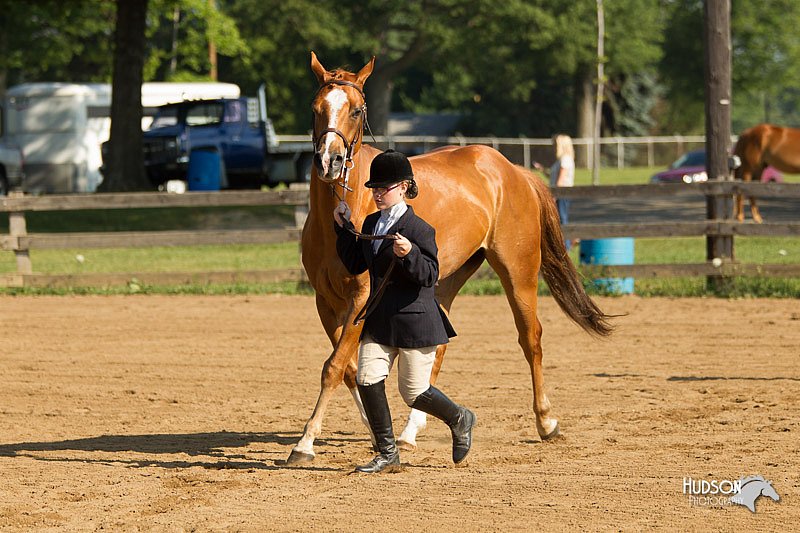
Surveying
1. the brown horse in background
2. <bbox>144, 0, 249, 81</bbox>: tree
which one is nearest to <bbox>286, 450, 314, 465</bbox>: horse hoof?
the brown horse in background

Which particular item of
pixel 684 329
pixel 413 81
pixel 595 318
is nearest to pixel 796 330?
pixel 684 329

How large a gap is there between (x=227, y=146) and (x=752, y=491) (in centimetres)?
2213

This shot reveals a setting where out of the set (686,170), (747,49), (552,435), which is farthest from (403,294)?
(747,49)

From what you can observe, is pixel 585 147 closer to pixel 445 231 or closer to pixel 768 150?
pixel 768 150

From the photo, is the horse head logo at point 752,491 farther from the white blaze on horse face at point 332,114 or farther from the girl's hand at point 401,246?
the white blaze on horse face at point 332,114

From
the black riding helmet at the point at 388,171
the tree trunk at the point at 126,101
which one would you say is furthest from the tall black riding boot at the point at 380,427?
the tree trunk at the point at 126,101

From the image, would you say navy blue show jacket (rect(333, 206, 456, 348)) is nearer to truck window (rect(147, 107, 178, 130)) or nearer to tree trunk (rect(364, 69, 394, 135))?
truck window (rect(147, 107, 178, 130))

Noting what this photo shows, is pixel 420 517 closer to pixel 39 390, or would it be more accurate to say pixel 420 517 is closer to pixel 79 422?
pixel 79 422

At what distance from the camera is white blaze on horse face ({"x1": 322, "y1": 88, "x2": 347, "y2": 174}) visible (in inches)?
221

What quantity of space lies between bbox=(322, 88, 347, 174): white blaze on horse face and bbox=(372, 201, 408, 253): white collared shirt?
1.20 ft

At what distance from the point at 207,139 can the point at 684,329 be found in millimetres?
17133

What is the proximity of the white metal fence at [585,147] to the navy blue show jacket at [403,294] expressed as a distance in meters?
43.0

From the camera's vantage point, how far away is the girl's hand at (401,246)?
5.37 m

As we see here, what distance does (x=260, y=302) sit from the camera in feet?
44.5
